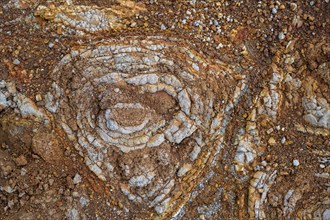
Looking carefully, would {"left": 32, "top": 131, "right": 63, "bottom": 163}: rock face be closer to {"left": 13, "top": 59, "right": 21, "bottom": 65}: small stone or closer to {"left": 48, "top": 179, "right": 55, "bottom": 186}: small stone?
{"left": 48, "top": 179, "right": 55, "bottom": 186}: small stone

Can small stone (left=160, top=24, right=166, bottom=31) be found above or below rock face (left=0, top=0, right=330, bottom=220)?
above

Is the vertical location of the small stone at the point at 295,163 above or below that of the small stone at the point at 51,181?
above

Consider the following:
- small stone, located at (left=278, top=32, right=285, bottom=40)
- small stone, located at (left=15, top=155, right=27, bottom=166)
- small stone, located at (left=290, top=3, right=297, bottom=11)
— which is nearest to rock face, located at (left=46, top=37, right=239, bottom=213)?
small stone, located at (left=15, top=155, right=27, bottom=166)

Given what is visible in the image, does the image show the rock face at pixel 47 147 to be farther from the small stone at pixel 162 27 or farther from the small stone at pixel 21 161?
the small stone at pixel 162 27

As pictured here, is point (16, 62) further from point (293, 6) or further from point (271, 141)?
point (293, 6)

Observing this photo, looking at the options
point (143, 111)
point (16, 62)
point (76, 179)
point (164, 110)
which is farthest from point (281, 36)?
point (16, 62)

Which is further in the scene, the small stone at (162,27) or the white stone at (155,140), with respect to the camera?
the small stone at (162,27)

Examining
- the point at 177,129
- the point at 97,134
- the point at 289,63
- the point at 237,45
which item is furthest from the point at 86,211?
the point at 289,63

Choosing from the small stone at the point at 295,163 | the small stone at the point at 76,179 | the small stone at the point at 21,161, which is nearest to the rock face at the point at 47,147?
the small stone at the point at 21,161
